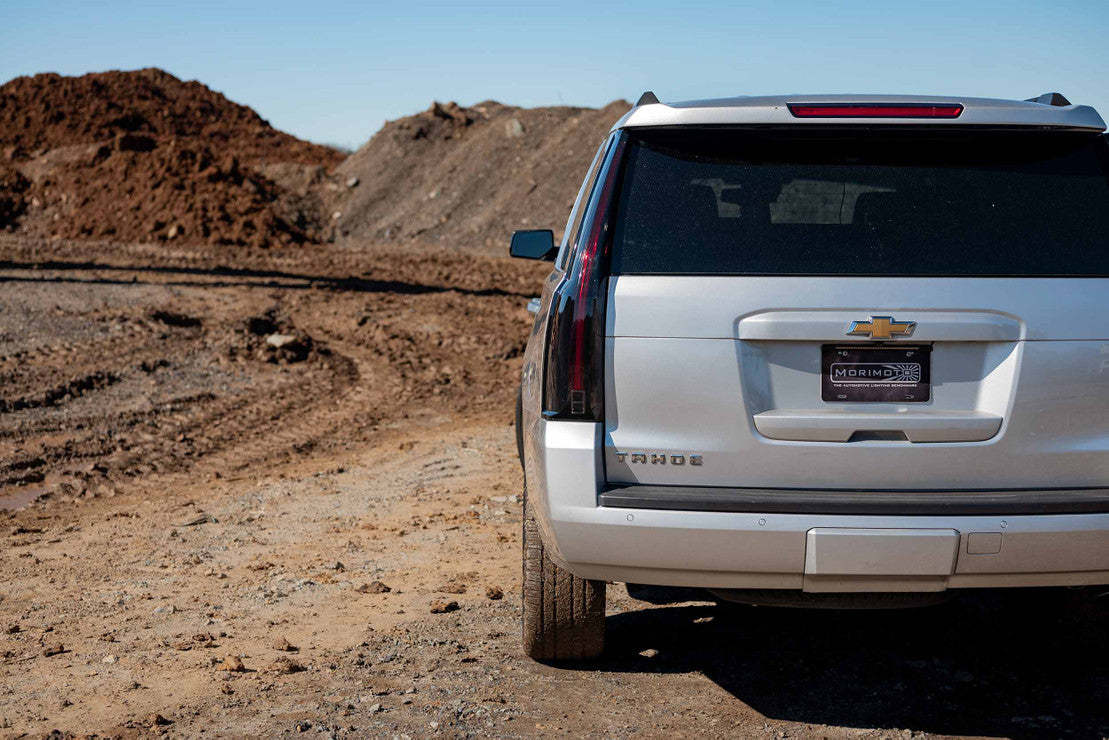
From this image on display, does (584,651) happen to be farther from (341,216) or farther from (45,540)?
(341,216)

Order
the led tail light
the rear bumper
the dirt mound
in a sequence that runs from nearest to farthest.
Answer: the rear bumper, the led tail light, the dirt mound

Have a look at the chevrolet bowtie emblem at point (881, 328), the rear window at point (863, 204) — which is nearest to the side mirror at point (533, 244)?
the rear window at point (863, 204)

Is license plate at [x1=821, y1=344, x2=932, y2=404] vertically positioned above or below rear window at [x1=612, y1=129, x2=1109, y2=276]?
below

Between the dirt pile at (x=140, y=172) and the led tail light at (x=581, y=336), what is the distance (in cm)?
2751

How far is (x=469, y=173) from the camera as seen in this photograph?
131 ft

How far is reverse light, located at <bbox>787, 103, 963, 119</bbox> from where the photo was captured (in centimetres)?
343

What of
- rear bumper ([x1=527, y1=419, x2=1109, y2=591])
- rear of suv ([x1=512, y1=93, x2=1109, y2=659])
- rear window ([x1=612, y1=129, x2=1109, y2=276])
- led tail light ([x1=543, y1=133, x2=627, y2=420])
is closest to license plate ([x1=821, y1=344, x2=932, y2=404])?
rear of suv ([x1=512, y1=93, x2=1109, y2=659])

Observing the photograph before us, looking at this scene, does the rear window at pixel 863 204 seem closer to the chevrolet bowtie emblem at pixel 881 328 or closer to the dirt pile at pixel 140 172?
the chevrolet bowtie emblem at pixel 881 328

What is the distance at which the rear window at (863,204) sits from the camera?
3385 millimetres

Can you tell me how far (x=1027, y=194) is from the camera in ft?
11.3

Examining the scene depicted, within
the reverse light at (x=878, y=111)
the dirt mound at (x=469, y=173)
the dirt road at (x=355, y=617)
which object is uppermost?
the dirt mound at (x=469, y=173)

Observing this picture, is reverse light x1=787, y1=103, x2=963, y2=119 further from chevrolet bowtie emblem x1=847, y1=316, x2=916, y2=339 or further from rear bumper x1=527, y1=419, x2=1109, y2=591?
rear bumper x1=527, y1=419, x2=1109, y2=591

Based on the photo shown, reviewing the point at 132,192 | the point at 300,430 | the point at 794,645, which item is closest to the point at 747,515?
the point at 794,645

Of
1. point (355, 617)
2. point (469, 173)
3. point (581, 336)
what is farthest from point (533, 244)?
point (469, 173)
